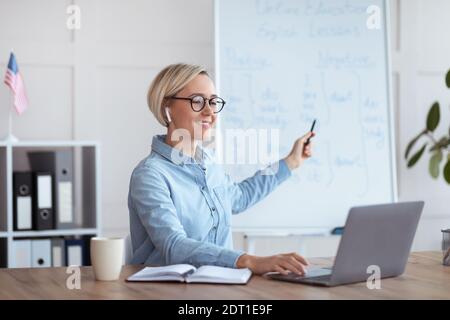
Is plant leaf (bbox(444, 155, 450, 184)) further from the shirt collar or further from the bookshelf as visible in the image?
the shirt collar

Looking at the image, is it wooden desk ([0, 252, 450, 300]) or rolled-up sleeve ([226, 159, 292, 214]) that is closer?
wooden desk ([0, 252, 450, 300])

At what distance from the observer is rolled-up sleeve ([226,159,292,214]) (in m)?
2.55

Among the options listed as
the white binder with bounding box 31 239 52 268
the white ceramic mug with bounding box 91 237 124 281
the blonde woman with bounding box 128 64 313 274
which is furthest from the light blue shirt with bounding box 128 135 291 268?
the white binder with bounding box 31 239 52 268

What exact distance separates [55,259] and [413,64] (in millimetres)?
2233

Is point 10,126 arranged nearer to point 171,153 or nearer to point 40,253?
point 40,253

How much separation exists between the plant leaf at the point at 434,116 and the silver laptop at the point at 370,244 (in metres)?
2.31

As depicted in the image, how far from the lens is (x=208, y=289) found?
1550 millimetres

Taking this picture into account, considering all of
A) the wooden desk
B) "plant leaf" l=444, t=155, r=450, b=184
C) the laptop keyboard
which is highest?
"plant leaf" l=444, t=155, r=450, b=184

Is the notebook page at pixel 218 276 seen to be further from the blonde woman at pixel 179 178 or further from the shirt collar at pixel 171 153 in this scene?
the shirt collar at pixel 171 153

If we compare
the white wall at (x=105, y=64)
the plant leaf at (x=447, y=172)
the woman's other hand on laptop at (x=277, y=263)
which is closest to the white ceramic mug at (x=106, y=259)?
the woman's other hand on laptop at (x=277, y=263)

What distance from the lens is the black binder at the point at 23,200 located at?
3.31 m

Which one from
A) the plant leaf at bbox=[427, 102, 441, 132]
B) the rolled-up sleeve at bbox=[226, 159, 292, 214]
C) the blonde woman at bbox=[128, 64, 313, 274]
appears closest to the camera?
the blonde woman at bbox=[128, 64, 313, 274]

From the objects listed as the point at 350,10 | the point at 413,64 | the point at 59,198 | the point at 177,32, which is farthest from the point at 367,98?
the point at 59,198

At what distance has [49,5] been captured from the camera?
3.58 metres
